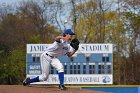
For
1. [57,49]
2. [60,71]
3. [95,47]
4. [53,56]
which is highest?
[95,47]

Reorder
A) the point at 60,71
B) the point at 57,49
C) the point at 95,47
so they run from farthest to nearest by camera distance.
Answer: the point at 95,47 → the point at 57,49 → the point at 60,71

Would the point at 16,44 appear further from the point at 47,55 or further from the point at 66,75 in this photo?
the point at 47,55

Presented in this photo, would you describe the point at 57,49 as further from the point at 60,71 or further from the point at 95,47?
the point at 95,47

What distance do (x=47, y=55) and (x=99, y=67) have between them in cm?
1751

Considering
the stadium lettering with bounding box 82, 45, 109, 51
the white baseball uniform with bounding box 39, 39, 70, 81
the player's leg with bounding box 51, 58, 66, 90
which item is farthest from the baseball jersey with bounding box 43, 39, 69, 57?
the stadium lettering with bounding box 82, 45, 109, 51

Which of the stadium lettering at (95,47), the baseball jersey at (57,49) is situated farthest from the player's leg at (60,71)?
the stadium lettering at (95,47)

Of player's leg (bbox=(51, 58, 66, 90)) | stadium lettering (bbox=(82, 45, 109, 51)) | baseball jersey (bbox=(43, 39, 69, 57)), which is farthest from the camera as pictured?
stadium lettering (bbox=(82, 45, 109, 51))

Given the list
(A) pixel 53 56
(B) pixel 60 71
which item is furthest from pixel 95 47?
(B) pixel 60 71

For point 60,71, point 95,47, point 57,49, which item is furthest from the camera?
point 95,47

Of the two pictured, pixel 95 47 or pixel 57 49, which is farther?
pixel 95 47

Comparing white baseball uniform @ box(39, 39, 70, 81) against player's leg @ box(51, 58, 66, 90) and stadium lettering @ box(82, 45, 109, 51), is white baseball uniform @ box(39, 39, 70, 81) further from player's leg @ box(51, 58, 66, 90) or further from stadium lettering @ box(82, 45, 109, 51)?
stadium lettering @ box(82, 45, 109, 51)

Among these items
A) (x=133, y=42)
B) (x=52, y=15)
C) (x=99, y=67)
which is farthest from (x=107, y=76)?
(x=52, y=15)

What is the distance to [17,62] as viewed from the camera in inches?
1875

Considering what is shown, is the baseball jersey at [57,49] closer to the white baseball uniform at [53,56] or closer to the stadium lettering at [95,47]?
the white baseball uniform at [53,56]
